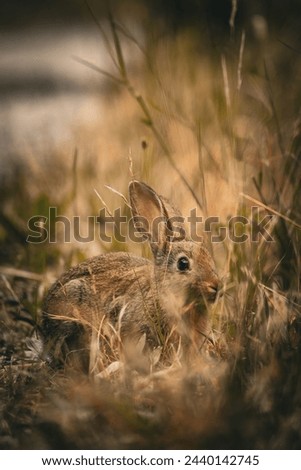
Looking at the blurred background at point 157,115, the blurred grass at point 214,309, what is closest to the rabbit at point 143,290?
the blurred grass at point 214,309

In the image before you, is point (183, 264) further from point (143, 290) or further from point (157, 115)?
point (157, 115)

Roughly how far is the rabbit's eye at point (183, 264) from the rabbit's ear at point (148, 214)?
0.12 meters

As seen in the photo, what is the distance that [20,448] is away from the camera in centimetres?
267

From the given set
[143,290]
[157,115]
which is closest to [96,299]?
[143,290]

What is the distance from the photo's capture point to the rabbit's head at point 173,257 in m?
3.23

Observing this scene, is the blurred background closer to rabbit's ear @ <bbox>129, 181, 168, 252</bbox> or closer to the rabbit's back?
rabbit's ear @ <bbox>129, 181, 168, 252</bbox>

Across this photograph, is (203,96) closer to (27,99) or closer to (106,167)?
(106,167)

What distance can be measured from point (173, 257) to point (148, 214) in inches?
10.0

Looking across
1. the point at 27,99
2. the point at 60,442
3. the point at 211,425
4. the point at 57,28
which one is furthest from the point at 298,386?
the point at 57,28

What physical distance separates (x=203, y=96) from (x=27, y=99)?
278cm

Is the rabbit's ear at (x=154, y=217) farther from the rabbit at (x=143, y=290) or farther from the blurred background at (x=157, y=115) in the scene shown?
the blurred background at (x=157, y=115)

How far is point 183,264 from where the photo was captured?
3.32m

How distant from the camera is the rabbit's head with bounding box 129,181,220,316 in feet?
10.6

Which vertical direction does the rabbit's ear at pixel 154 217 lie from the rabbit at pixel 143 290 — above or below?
above
